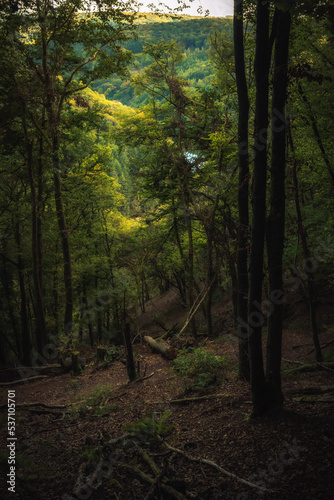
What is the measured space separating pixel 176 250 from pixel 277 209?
48.2 feet

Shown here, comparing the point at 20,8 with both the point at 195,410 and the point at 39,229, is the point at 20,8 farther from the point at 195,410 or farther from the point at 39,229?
the point at 195,410

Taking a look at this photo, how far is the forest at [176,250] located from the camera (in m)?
4.52

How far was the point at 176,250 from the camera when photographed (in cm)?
1961

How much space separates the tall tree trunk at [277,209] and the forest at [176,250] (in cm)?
2

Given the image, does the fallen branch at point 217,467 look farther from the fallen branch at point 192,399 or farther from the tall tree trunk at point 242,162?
the tall tree trunk at point 242,162

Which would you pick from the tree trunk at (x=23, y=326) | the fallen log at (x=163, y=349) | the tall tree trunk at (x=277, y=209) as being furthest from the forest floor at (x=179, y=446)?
the tree trunk at (x=23, y=326)

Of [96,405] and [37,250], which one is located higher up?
[37,250]

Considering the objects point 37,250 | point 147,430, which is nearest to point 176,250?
point 37,250

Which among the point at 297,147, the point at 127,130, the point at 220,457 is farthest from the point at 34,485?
the point at 127,130

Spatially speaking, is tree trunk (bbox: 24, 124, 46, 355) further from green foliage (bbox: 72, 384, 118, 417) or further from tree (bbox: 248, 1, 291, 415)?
tree (bbox: 248, 1, 291, 415)

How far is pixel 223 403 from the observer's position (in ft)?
22.3

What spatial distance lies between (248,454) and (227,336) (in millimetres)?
11151

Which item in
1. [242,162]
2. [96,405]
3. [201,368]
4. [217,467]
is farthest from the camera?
[201,368]

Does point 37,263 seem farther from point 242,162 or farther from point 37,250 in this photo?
point 242,162
